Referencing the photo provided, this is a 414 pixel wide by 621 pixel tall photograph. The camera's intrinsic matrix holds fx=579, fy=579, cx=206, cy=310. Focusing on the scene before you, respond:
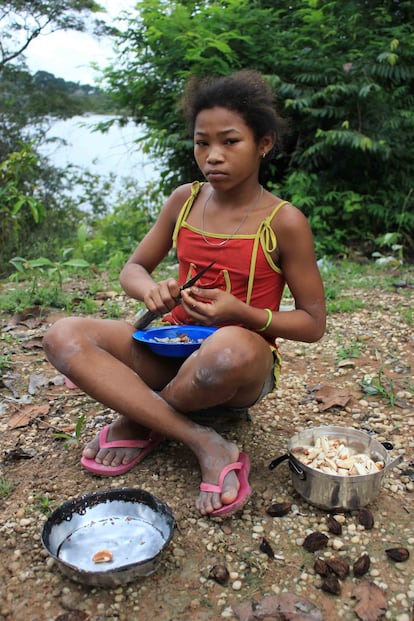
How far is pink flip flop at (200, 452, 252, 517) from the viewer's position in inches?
70.6

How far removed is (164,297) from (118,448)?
579 mm

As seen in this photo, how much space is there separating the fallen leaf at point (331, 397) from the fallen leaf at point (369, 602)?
1.09m

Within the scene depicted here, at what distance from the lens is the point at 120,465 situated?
6.71 feet

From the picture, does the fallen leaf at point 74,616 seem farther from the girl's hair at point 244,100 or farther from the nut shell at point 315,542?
the girl's hair at point 244,100

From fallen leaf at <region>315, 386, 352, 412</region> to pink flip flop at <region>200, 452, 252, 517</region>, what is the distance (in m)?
0.76

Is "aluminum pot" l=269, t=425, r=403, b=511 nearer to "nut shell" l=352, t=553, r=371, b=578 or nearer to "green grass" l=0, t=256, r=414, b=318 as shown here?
"nut shell" l=352, t=553, r=371, b=578

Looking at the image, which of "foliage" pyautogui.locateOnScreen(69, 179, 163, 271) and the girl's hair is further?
"foliage" pyautogui.locateOnScreen(69, 179, 163, 271)

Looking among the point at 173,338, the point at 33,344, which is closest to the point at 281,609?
the point at 173,338

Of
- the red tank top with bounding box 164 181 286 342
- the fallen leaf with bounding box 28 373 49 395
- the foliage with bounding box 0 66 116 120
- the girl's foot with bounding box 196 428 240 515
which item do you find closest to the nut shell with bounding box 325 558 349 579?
the girl's foot with bounding box 196 428 240 515

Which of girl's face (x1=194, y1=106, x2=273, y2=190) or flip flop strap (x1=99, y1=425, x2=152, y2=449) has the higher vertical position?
girl's face (x1=194, y1=106, x2=273, y2=190)

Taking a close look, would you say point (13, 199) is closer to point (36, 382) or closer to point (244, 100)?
point (36, 382)

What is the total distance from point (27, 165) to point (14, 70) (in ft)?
14.5

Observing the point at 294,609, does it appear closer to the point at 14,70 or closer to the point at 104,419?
the point at 104,419

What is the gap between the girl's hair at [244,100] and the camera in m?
2.01
